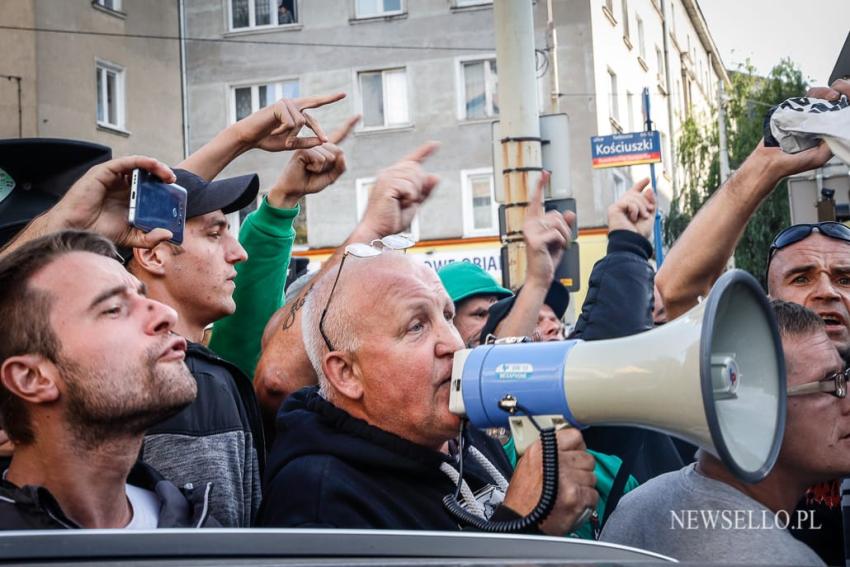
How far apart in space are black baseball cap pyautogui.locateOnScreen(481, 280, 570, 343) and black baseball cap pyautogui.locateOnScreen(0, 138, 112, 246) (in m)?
1.57

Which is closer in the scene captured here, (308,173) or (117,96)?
(308,173)

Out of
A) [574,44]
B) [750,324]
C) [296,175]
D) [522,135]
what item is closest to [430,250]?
[574,44]

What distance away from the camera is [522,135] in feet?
20.3

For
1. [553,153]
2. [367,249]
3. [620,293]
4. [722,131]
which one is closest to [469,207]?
[722,131]

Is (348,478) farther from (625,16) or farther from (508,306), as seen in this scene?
(625,16)

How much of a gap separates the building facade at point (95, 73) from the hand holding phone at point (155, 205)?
14033 millimetres

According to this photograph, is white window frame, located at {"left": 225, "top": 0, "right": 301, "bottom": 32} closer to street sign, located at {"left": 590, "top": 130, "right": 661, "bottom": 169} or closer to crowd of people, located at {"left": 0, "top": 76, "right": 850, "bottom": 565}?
street sign, located at {"left": 590, "top": 130, "right": 661, "bottom": 169}

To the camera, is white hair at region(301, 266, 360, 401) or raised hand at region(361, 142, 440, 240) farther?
raised hand at region(361, 142, 440, 240)

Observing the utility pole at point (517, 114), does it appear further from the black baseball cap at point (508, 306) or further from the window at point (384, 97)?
the window at point (384, 97)

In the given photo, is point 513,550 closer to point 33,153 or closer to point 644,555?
point 644,555

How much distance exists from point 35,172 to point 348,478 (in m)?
1.28

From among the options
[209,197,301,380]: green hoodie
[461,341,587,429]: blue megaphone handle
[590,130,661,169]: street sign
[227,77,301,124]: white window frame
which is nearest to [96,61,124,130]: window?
[227,77,301,124]: white window frame

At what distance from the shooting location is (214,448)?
2381 mm

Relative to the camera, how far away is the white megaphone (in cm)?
172
